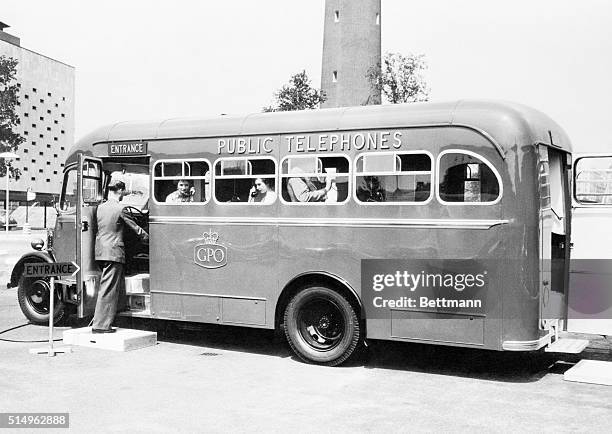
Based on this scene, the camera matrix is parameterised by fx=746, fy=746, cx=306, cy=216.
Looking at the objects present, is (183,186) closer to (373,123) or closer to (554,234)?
(373,123)

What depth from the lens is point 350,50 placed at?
3975 centimetres

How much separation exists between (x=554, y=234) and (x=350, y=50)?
32973mm

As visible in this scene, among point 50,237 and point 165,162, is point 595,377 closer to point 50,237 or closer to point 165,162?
point 165,162

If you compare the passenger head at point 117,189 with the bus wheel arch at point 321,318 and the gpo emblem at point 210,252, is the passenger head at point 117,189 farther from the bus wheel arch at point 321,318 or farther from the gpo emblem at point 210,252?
the bus wheel arch at point 321,318

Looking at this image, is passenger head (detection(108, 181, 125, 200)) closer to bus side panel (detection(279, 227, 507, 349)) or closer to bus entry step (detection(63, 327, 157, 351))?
bus entry step (detection(63, 327, 157, 351))

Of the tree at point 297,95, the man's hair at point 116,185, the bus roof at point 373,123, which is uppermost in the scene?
the tree at point 297,95

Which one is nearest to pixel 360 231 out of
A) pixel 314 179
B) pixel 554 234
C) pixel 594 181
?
pixel 314 179

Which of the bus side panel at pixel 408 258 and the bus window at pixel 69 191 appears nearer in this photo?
the bus side panel at pixel 408 258

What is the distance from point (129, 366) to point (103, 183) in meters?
3.12

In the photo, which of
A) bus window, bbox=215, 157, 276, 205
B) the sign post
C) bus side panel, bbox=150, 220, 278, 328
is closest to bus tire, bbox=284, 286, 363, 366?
bus side panel, bbox=150, 220, 278, 328

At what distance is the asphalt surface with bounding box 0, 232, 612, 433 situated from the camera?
5953 millimetres

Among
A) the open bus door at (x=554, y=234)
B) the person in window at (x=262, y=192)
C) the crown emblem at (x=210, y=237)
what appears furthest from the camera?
the crown emblem at (x=210, y=237)

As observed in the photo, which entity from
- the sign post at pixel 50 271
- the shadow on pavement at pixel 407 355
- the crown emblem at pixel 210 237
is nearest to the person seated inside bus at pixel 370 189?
the shadow on pavement at pixel 407 355

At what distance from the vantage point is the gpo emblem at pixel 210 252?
895 centimetres
